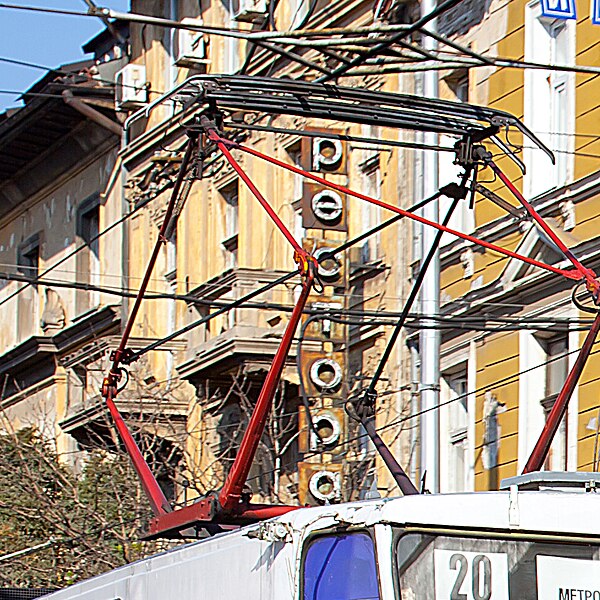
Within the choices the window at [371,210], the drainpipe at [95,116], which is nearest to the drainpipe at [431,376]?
the window at [371,210]

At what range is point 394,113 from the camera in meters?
11.5

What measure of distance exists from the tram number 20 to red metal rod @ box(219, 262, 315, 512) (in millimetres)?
1989

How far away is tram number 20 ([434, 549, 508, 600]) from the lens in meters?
7.98

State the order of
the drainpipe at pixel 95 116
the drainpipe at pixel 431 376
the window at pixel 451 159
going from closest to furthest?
the drainpipe at pixel 431 376 < the window at pixel 451 159 < the drainpipe at pixel 95 116

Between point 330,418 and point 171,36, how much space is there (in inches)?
472

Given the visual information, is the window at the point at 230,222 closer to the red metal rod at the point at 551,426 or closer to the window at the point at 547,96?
the window at the point at 547,96

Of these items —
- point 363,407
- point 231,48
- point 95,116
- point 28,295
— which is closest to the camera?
point 363,407

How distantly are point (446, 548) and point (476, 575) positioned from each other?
173 millimetres

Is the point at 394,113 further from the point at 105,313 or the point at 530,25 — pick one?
the point at 105,313

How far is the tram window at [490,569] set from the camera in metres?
7.99

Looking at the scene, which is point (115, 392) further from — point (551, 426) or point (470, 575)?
point (470, 575)

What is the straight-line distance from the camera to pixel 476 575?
803 centimetres

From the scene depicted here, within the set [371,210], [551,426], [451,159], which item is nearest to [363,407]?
[551,426]

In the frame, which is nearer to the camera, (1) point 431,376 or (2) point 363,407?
(2) point 363,407
